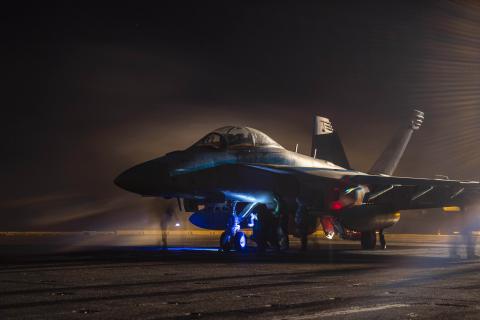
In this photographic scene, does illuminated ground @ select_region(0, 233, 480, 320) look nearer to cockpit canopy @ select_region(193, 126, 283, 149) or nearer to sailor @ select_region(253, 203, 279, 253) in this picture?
sailor @ select_region(253, 203, 279, 253)

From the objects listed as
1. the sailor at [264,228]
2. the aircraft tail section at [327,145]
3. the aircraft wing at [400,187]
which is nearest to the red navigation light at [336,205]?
the aircraft wing at [400,187]

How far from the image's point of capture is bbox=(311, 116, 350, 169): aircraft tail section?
114 feet

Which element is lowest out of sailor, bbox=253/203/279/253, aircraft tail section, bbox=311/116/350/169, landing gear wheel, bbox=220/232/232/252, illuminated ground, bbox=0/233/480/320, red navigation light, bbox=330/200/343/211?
illuminated ground, bbox=0/233/480/320

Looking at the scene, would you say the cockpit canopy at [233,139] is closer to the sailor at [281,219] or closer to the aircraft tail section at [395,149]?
the sailor at [281,219]

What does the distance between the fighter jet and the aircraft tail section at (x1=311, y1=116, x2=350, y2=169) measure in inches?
309

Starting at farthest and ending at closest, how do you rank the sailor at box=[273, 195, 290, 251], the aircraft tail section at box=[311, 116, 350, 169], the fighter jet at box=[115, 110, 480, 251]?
the aircraft tail section at box=[311, 116, 350, 169], the sailor at box=[273, 195, 290, 251], the fighter jet at box=[115, 110, 480, 251]

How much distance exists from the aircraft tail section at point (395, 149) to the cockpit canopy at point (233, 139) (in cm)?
1279

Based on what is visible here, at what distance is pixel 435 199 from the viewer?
27703 millimetres

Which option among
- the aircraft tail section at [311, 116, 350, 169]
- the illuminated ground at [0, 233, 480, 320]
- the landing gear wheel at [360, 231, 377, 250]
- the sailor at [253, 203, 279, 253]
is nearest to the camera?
the illuminated ground at [0, 233, 480, 320]

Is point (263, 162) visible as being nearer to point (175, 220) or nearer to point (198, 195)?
point (198, 195)

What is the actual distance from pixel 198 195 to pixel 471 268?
32.0 ft

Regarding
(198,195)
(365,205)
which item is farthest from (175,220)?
(365,205)

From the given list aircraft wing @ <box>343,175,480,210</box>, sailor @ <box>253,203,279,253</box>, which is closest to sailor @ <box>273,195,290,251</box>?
sailor @ <box>253,203,279,253</box>

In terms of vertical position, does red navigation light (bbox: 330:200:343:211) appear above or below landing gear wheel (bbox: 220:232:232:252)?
above
